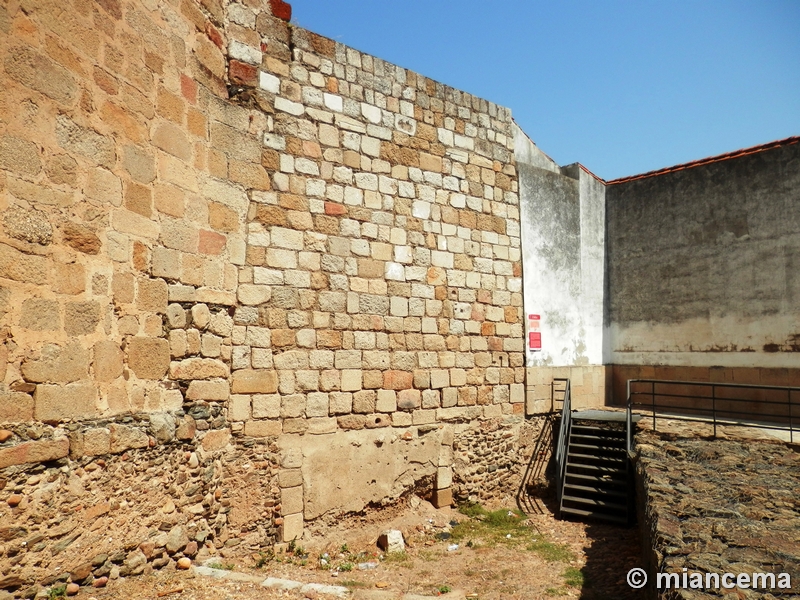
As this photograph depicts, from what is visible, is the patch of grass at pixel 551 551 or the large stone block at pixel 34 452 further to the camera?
the patch of grass at pixel 551 551

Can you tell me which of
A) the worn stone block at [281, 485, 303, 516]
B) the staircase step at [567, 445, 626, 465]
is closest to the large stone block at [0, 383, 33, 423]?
the worn stone block at [281, 485, 303, 516]

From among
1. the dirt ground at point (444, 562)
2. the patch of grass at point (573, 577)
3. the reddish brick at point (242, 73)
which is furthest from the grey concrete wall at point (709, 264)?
the reddish brick at point (242, 73)

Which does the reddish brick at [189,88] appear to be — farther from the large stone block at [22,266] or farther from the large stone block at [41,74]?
the large stone block at [22,266]

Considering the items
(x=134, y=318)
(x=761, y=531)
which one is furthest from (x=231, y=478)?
(x=761, y=531)

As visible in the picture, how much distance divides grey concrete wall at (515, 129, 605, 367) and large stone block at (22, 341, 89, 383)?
20.9 ft

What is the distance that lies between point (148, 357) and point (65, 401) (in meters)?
0.85

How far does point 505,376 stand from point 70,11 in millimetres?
6726

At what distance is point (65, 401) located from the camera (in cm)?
430

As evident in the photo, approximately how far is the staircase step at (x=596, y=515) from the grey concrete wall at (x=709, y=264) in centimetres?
389

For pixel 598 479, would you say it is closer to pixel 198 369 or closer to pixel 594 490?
pixel 594 490

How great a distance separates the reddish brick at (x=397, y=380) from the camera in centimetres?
732

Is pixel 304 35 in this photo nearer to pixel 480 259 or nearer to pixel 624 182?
pixel 480 259

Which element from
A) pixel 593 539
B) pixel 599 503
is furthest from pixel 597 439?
pixel 593 539

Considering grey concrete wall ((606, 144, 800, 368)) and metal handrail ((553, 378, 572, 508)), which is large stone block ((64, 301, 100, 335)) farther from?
grey concrete wall ((606, 144, 800, 368))
